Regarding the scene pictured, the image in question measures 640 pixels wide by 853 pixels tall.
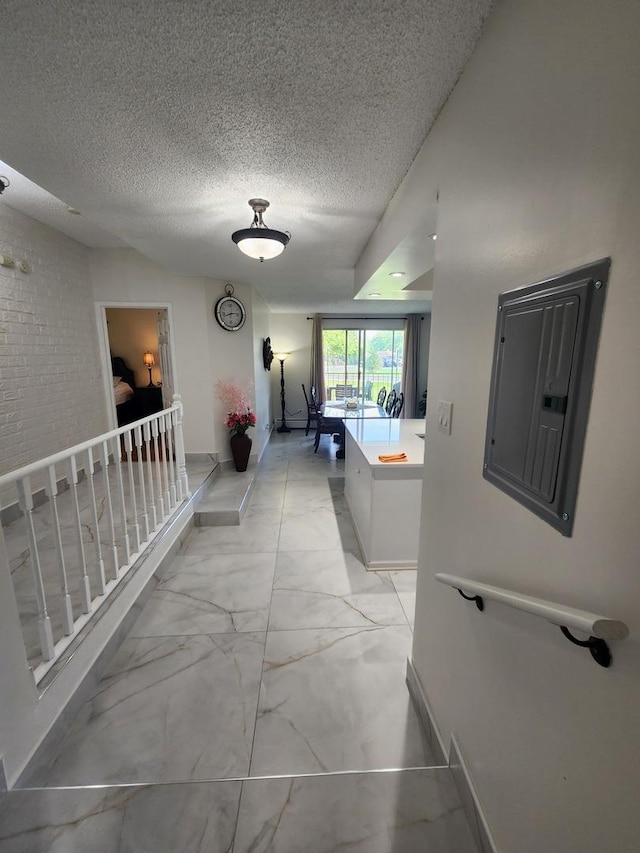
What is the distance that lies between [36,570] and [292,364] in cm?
648

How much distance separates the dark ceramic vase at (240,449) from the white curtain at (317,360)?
10.2 ft

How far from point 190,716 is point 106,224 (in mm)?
3010

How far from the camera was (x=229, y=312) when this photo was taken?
429cm

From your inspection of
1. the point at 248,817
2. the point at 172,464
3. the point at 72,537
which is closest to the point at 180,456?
the point at 172,464

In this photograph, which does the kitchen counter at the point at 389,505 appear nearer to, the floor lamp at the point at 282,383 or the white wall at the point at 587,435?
the white wall at the point at 587,435

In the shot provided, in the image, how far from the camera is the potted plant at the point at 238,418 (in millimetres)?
4273

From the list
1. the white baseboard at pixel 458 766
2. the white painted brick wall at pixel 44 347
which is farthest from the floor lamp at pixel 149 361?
the white baseboard at pixel 458 766

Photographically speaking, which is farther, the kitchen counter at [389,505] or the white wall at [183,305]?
the white wall at [183,305]

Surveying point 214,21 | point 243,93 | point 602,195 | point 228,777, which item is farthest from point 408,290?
point 228,777

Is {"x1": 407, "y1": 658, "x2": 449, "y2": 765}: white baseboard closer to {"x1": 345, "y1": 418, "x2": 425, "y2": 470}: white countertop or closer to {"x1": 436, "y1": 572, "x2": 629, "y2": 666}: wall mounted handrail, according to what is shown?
{"x1": 436, "y1": 572, "x2": 629, "y2": 666}: wall mounted handrail

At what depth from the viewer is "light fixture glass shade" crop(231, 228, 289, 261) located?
2.08 m

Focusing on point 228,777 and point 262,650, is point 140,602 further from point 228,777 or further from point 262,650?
point 228,777

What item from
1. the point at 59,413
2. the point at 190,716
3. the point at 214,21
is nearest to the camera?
the point at 214,21

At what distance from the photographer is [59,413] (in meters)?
3.39
